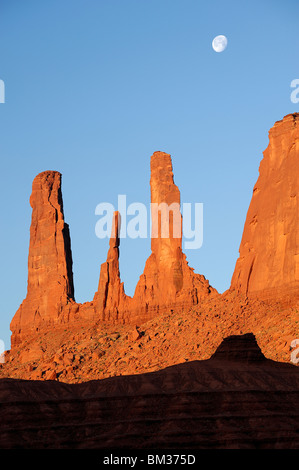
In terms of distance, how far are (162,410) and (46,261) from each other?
82.0 metres

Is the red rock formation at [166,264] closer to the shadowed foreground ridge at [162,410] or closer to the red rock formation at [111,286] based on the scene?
the red rock formation at [111,286]

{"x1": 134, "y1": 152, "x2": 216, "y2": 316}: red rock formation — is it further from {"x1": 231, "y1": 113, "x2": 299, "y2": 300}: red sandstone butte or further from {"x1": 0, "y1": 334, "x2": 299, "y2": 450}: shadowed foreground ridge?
{"x1": 0, "y1": 334, "x2": 299, "y2": 450}: shadowed foreground ridge

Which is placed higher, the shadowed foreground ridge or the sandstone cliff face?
the sandstone cliff face

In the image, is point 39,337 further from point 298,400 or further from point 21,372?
point 298,400

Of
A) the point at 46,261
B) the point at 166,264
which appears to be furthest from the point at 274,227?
the point at 46,261

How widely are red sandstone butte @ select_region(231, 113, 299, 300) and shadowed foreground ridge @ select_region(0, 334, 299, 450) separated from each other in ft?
95.8

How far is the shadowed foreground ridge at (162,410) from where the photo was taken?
A: 278 feet

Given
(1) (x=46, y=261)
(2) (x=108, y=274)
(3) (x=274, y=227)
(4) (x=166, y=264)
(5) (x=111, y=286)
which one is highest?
(1) (x=46, y=261)

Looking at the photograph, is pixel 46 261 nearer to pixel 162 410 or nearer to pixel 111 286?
pixel 111 286

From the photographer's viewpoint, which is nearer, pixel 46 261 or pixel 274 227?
pixel 274 227

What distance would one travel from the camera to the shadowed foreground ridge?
84.6m

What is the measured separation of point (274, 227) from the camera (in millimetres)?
129750

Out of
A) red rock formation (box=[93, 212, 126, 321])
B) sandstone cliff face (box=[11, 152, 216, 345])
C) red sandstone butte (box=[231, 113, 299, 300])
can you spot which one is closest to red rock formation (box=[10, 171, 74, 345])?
sandstone cliff face (box=[11, 152, 216, 345])

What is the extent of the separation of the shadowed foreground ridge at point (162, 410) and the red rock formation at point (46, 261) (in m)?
66.3
